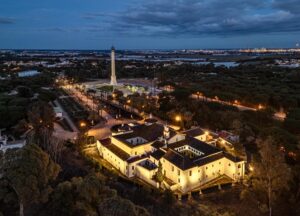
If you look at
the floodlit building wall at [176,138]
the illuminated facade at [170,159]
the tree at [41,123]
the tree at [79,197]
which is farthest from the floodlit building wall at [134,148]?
the tree at [79,197]

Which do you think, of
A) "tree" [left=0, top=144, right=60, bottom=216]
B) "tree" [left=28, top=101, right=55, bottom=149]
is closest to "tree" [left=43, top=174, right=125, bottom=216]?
"tree" [left=0, top=144, right=60, bottom=216]

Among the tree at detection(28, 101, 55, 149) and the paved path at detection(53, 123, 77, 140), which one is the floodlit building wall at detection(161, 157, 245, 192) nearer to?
the tree at detection(28, 101, 55, 149)

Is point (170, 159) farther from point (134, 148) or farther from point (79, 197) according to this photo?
point (79, 197)

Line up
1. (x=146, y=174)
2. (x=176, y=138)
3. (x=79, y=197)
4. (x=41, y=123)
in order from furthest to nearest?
(x=41, y=123), (x=176, y=138), (x=146, y=174), (x=79, y=197)

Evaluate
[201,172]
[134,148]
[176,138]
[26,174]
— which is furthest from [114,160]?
[26,174]

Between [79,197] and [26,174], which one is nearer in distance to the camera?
[26,174]

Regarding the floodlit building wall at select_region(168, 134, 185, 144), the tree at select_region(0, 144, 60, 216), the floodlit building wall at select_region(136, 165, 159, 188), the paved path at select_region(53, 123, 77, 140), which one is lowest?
the floodlit building wall at select_region(136, 165, 159, 188)

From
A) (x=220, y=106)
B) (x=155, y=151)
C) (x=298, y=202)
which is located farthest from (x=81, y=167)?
(x=220, y=106)

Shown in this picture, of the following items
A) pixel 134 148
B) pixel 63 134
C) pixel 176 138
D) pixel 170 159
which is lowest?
pixel 63 134
